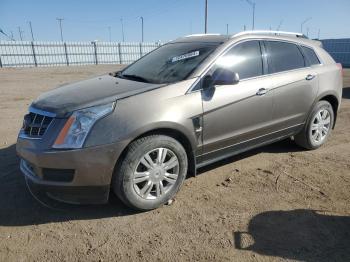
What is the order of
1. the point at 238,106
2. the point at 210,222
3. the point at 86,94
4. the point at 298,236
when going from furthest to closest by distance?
the point at 238,106 < the point at 86,94 < the point at 210,222 < the point at 298,236

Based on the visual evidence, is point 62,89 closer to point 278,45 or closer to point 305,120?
point 278,45

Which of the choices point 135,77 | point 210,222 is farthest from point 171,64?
point 210,222

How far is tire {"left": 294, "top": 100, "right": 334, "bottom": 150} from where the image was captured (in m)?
5.07

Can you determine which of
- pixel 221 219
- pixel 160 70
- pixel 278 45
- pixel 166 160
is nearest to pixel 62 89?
pixel 160 70

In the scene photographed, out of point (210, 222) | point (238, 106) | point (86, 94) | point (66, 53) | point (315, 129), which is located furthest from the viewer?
point (66, 53)

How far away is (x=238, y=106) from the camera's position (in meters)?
3.98

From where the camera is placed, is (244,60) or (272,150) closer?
(244,60)

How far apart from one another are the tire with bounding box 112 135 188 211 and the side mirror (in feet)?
2.73

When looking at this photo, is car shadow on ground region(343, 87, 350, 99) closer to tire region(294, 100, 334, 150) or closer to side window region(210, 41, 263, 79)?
tire region(294, 100, 334, 150)

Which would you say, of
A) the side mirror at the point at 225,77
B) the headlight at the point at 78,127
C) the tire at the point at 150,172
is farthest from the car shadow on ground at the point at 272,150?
the headlight at the point at 78,127

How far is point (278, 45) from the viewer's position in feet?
15.2

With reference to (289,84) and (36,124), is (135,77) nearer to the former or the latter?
(36,124)

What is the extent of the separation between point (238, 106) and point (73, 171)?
2014mm

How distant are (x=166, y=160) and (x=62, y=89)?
4.95ft
